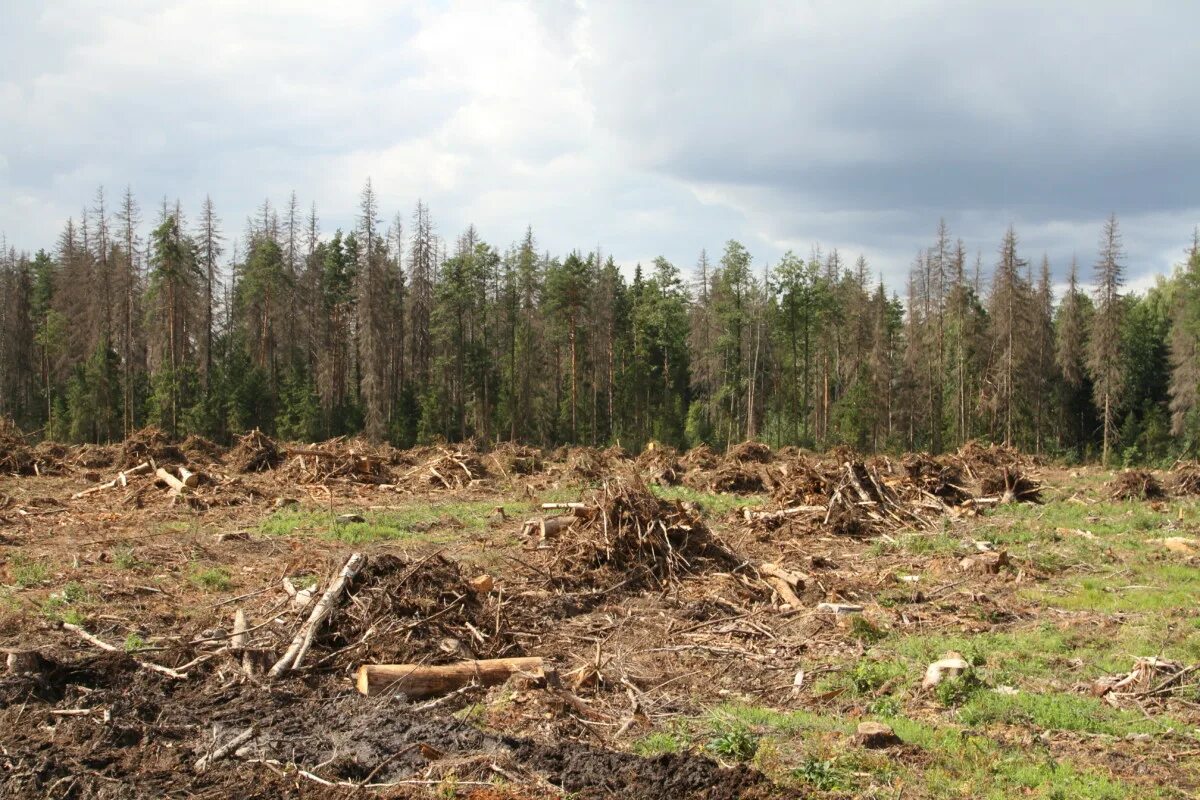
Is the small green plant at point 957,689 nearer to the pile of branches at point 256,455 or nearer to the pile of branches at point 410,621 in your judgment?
the pile of branches at point 410,621

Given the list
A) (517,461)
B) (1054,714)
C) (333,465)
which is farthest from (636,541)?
(517,461)

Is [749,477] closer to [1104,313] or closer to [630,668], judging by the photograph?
[630,668]

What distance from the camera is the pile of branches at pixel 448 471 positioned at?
2342cm

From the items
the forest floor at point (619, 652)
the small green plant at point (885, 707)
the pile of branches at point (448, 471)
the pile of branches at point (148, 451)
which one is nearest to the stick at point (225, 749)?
the forest floor at point (619, 652)

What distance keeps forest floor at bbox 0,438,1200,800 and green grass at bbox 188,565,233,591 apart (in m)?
0.05

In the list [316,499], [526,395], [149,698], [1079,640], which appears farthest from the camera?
[526,395]

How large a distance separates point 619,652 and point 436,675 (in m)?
2.29

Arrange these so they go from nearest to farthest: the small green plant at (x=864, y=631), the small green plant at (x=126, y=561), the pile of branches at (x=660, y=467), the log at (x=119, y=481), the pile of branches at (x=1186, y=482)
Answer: the small green plant at (x=864, y=631), the small green plant at (x=126, y=561), the log at (x=119, y=481), the pile of branches at (x=1186, y=482), the pile of branches at (x=660, y=467)

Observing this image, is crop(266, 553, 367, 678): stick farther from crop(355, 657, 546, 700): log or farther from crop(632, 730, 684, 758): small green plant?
crop(632, 730, 684, 758): small green plant

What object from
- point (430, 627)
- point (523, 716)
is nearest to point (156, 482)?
point (430, 627)

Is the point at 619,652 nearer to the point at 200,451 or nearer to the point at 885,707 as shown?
the point at 885,707

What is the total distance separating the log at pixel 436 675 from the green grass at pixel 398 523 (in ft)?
25.3

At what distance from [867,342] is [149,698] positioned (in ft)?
180

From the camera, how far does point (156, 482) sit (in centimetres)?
2011
